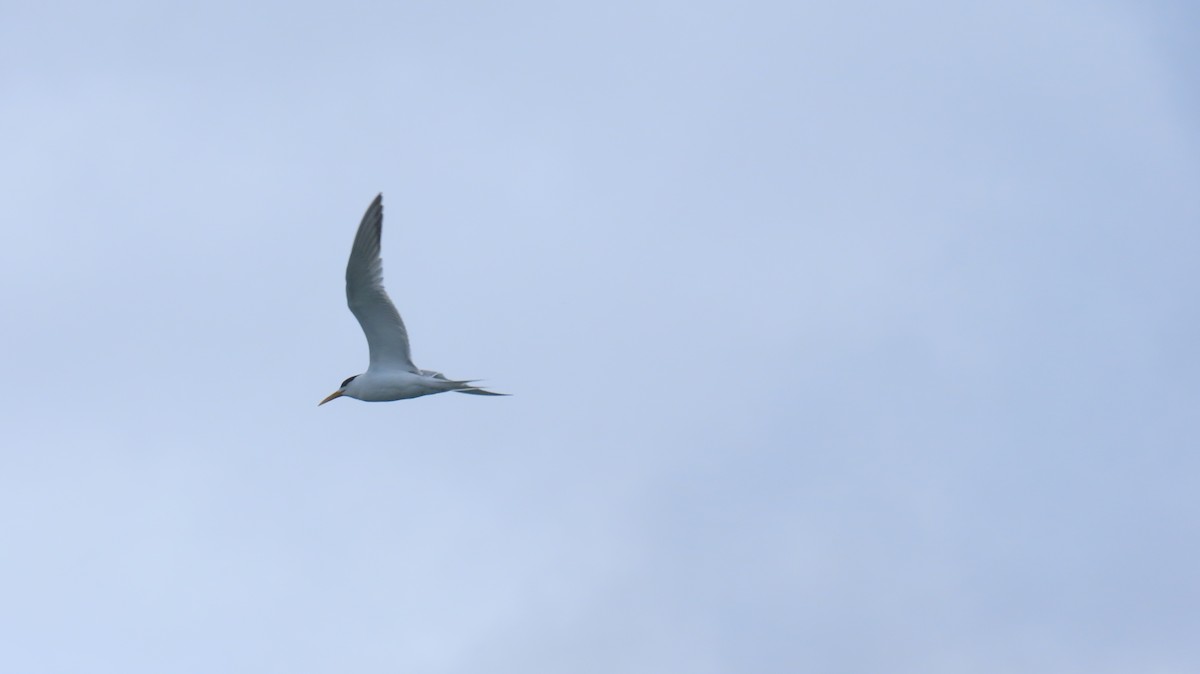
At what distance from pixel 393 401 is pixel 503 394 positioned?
9.32 feet

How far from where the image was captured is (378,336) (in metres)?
23.6

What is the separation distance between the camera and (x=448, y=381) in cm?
2311

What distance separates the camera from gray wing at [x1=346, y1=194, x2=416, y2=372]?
74.5 feet

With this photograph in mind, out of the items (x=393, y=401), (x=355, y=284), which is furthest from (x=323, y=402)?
(x=355, y=284)

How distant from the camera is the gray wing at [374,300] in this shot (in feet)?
74.5

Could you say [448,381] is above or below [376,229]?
below

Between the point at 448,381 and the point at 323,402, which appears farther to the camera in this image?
the point at 323,402

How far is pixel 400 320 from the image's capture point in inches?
918

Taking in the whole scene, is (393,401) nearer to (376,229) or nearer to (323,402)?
(323,402)

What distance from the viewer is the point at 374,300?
23.0 metres

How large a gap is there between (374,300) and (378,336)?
818mm

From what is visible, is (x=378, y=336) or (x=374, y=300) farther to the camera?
(x=378, y=336)

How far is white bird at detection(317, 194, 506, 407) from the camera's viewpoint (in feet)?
74.6

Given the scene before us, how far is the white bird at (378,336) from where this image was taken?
22.7 metres
